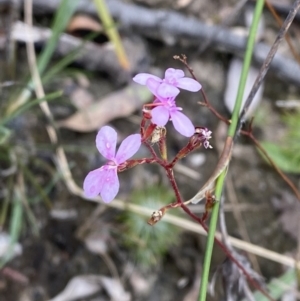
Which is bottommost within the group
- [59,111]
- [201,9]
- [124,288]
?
[124,288]

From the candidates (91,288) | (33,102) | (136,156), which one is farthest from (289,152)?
(33,102)

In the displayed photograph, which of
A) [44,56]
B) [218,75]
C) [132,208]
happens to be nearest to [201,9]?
[218,75]

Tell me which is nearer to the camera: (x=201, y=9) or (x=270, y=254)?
(x=270, y=254)

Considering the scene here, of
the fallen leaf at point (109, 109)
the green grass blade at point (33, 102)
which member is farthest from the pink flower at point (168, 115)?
the fallen leaf at point (109, 109)

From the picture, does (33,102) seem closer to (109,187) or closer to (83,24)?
(109,187)

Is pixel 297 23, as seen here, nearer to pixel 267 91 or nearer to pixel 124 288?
pixel 267 91

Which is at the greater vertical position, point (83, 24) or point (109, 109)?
point (83, 24)

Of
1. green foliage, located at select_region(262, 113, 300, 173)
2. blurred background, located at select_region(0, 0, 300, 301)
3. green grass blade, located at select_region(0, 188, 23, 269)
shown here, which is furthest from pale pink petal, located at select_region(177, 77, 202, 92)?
green foliage, located at select_region(262, 113, 300, 173)
